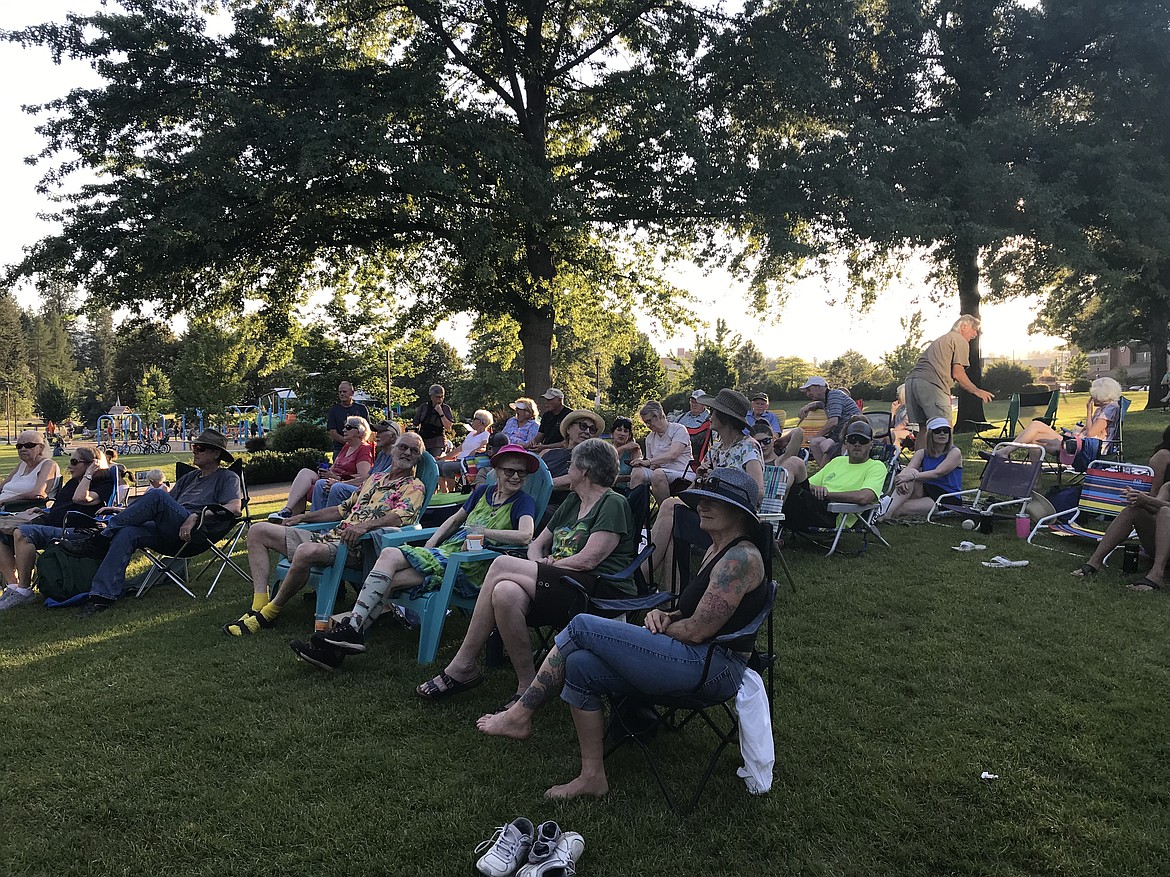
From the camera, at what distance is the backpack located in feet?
18.6

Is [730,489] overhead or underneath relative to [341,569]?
overhead

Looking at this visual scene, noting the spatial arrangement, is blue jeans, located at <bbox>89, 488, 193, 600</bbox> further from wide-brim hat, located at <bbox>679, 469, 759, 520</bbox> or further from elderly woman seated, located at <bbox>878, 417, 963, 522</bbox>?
elderly woman seated, located at <bbox>878, 417, 963, 522</bbox>

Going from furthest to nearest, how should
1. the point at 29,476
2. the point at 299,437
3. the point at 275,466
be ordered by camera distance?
the point at 299,437 < the point at 275,466 < the point at 29,476

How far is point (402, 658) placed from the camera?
4.35m

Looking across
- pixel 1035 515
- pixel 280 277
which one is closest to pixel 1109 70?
pixel 1035 515

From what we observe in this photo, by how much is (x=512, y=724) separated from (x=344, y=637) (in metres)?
1.33

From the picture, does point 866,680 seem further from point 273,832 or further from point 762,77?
point 762,77

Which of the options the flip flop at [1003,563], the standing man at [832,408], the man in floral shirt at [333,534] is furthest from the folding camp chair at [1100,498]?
the man in floral shirt at [333,534]

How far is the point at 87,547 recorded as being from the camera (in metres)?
5.81

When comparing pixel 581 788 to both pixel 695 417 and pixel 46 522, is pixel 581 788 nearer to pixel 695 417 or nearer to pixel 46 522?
pixel 46 522

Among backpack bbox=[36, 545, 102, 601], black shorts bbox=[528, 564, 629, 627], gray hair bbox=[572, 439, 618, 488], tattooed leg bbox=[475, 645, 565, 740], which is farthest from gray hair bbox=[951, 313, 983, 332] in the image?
backpack bbox=[36, 545, 102, 601]

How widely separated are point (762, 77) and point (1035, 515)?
9.29 metres

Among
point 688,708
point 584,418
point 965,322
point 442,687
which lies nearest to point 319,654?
point 442,687

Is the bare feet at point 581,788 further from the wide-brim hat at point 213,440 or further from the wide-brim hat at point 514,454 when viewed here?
the wide-brim hat at point 213,440
